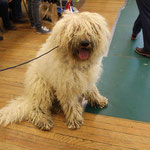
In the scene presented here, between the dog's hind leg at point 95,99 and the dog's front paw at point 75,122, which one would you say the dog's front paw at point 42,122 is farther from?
the dog's hind leg at point 95,99

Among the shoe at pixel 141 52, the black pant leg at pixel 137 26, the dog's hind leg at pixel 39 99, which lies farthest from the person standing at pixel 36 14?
the dog's hind leg at pixel 39 99

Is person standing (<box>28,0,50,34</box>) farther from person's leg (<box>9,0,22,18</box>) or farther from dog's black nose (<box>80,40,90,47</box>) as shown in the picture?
dog's black nose (<box>80,40,90,47</box>)

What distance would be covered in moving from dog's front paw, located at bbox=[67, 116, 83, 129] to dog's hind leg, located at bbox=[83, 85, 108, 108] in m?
0.30

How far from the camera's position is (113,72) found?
2625 mm

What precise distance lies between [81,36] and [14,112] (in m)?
1.16

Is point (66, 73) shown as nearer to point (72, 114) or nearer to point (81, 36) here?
point (81, 36)

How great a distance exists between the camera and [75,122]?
1.83m

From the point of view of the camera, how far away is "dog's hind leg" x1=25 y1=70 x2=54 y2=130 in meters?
1.80

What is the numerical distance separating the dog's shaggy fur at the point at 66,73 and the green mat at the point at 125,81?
0.72ft

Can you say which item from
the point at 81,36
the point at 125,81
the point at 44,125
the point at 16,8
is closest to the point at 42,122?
the point at 44,125

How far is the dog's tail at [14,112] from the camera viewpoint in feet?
6.00

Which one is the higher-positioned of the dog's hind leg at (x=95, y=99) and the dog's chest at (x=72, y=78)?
the dog's chest at (x=72, y=78)

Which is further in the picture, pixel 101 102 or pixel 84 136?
pixel 101 102

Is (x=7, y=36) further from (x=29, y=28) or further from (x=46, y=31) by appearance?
(x=46, y=31)
